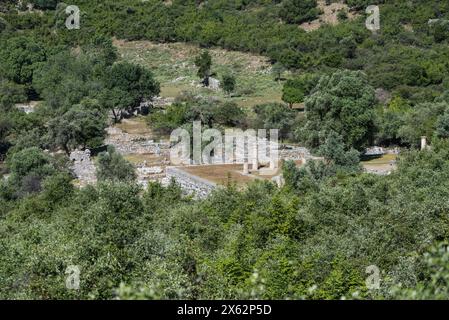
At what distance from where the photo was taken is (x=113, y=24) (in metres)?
84.1

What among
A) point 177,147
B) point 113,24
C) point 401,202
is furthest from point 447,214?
point 113,24

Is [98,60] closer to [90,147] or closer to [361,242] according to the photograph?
[90,147]

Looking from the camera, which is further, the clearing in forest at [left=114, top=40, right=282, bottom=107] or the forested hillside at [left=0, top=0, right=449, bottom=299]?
the clearing in forest at [left=114, top=40, right=282, bottom=107]

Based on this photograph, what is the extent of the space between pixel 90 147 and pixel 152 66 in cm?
2409

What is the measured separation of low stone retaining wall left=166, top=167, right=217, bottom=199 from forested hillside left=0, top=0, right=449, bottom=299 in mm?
1317

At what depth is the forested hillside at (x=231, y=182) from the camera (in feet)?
60.9

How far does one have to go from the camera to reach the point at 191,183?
39031 millimetres

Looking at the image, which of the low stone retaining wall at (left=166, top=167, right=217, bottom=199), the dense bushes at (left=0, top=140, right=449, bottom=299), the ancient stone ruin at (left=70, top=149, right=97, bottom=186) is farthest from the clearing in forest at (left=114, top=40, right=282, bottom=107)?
the dense bushes at (left=0, top=140, right=449, bottom=299)

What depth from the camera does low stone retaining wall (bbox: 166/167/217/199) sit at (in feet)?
123
